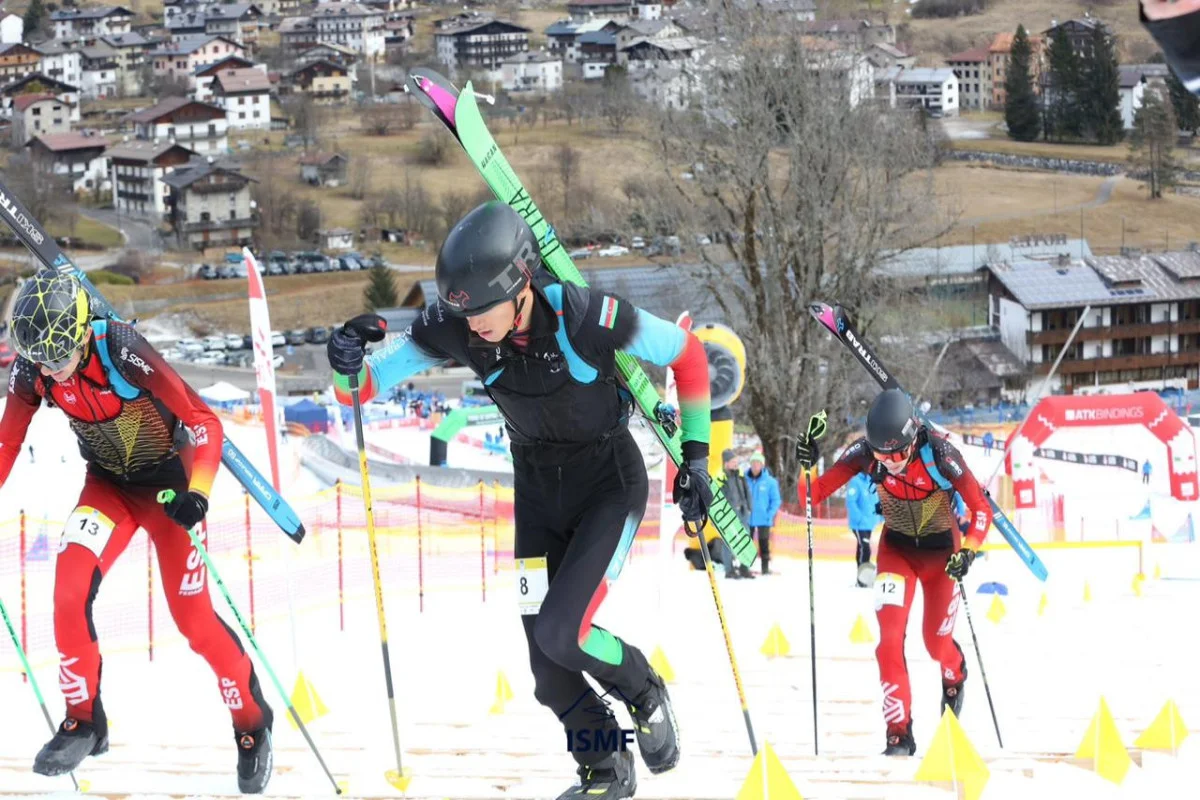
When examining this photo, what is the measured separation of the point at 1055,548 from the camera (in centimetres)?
1911

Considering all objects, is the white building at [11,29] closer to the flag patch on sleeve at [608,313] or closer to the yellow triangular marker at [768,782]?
the flag patch on sleeve at [608,313]

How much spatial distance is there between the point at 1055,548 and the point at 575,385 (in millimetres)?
14837

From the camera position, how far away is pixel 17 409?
6207 mm

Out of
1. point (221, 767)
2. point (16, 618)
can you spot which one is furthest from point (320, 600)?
point (221, 767)

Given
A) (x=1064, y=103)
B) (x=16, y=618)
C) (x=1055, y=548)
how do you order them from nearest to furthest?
(x=16, y=618) < (x=1055, y=548) < (x=1064, y=103)

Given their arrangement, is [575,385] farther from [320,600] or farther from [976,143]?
[976,143]

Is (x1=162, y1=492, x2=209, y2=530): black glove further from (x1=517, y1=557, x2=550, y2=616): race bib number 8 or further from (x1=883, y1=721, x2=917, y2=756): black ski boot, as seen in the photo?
(x1=883, y1=721, x2=917, y2=756): black ski boot

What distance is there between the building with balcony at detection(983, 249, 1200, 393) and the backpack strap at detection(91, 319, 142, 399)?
51328mm

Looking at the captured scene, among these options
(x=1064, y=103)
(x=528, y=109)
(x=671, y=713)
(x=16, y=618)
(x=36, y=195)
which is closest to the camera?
(x=671, y=713)

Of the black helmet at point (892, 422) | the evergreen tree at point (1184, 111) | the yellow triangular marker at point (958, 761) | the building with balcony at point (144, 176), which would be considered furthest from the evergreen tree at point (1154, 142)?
the yellow triangular marker at point (958, 761)

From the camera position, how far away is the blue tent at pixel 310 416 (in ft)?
119

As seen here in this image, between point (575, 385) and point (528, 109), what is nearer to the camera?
point (575, 385)

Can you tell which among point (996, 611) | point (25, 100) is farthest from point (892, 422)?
point (25, 100)

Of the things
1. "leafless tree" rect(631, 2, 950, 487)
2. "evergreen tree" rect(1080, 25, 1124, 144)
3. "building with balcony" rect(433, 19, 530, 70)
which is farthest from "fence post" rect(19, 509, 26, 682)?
"building with balcony" rect(433, 19, 530, 70)
